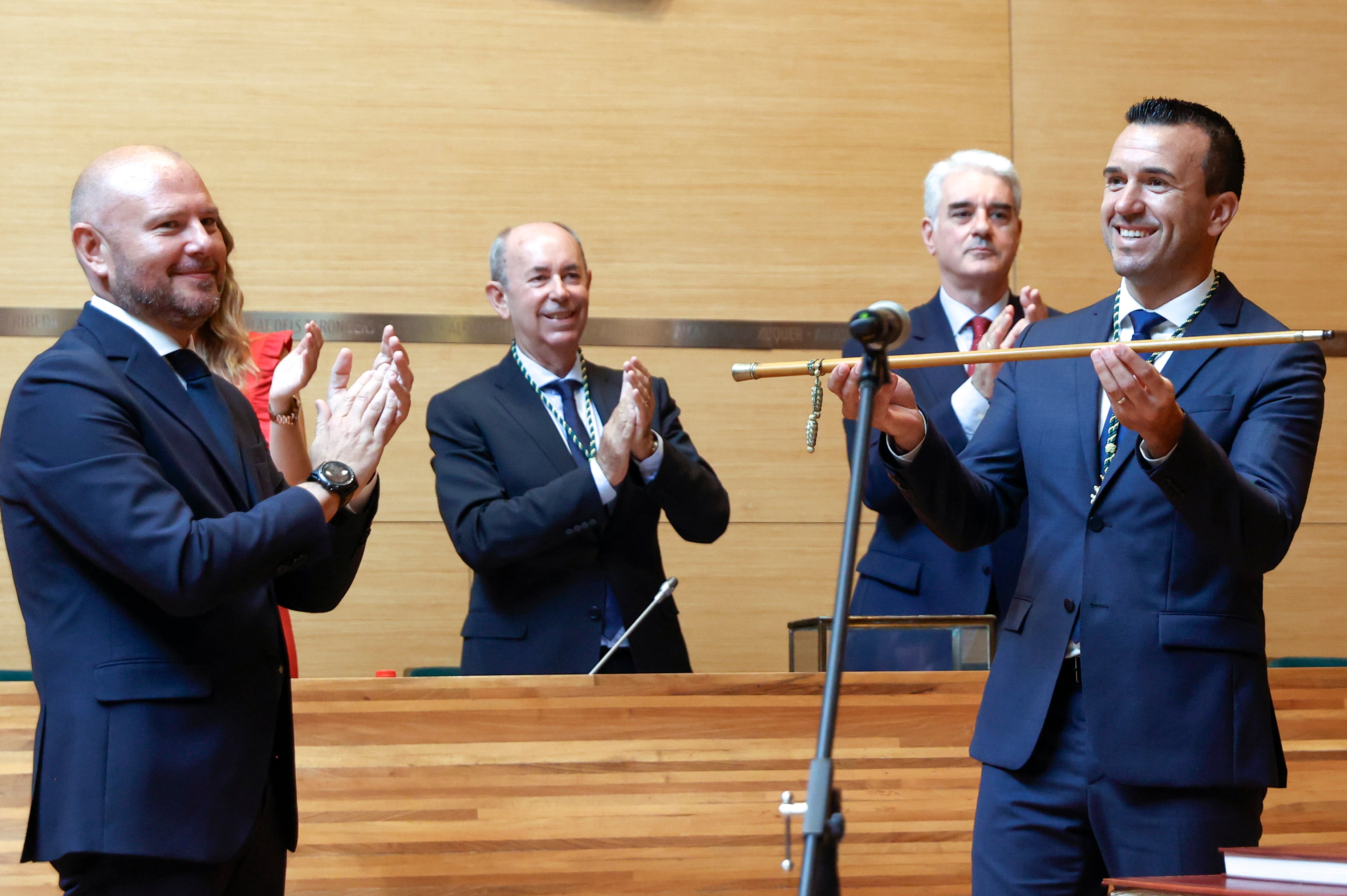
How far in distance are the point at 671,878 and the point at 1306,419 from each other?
1230 mm

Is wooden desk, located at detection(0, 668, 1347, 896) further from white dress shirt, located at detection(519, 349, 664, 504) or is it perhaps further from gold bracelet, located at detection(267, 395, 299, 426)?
white dress shirt, located at detection(519, 349, 664, 504)

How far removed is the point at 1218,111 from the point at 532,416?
120 inches

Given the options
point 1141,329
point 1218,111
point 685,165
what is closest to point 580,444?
point 1141,329

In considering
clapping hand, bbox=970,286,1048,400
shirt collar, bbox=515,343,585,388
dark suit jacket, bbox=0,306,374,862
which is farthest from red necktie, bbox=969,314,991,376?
dark suit jacket, bbox=0,306,374,862

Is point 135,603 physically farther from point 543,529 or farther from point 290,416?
point 543,529

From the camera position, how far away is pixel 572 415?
313 cm

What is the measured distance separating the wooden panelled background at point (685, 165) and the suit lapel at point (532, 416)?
135cm

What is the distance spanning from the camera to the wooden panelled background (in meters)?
4.34

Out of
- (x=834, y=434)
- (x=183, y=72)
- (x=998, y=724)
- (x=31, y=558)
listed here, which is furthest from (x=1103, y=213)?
(x=183, y=72)

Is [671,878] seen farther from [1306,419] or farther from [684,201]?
[684,201]

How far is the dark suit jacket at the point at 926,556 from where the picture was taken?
2.76 m

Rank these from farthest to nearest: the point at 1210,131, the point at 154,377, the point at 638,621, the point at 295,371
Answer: the point at 638,621 < the point at 295,371 < the point at 1210,131 < the point at 154,377

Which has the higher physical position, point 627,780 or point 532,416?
point 532,416

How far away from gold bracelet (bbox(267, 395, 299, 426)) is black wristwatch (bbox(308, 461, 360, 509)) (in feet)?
1.21
